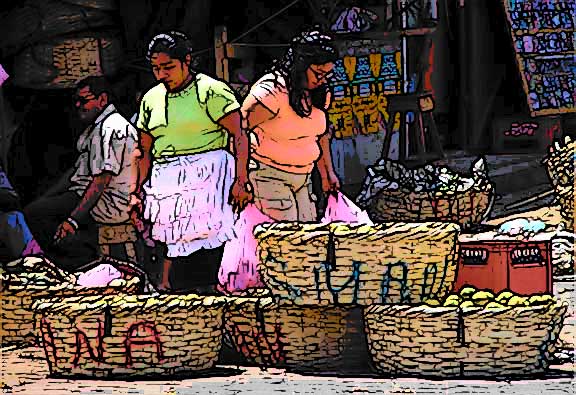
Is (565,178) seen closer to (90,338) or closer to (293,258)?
(293,258)

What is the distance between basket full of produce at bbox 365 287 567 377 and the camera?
565cm

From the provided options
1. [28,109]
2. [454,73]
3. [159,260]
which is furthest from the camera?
[454,73]

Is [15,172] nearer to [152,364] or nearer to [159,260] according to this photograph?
[159,260]

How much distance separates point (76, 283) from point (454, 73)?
8.94m

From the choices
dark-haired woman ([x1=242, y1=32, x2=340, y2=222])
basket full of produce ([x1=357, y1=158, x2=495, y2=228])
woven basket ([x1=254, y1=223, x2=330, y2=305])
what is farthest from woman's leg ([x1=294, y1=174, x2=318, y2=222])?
basket full of produce ([x1=357, y1=158, x2=495, y2=228])

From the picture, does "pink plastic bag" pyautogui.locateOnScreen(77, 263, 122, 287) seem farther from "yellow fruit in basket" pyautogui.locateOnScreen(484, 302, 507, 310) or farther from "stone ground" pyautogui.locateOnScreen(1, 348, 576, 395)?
"yellow fruit in basket" pyautogui.locateOnScreen(484, 302, 507, 310)

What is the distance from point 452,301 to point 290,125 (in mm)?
1314

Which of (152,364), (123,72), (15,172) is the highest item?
(123,72)

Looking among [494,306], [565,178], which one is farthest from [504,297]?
[565,178]

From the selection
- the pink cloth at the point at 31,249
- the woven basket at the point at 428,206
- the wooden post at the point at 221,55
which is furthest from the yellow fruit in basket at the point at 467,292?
the wooden post at the point at 221,55

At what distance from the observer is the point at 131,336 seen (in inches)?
233

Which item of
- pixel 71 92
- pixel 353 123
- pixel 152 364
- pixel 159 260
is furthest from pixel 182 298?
pixel 353 123

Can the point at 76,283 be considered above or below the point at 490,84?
below

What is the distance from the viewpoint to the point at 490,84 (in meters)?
15.1
